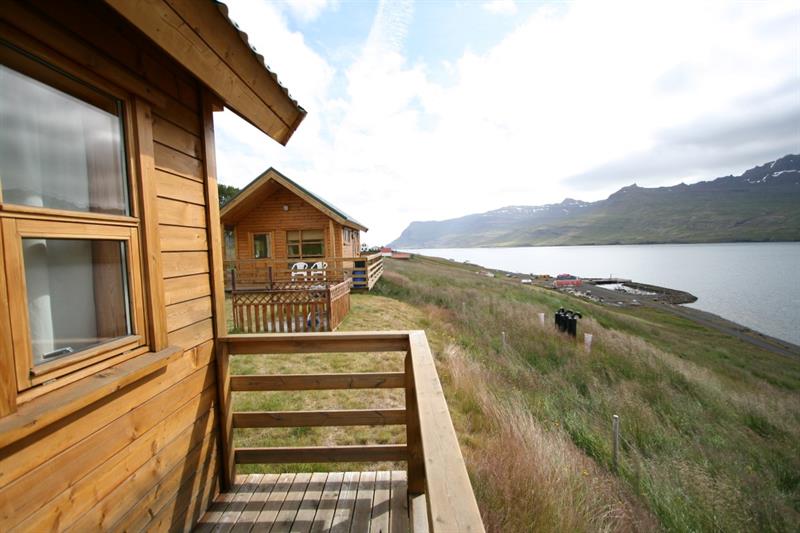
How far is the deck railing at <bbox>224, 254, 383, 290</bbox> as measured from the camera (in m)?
14.7

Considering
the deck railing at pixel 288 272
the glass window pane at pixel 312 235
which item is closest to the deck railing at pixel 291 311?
the deck railing at pixel 288 272

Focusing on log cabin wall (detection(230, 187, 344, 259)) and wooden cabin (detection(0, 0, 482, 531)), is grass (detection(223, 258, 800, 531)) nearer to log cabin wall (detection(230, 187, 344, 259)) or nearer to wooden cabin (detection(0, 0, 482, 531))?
wooden cabin (detection(0, 0, 482, 531))

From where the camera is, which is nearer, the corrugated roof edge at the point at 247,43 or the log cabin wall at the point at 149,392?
the log cabin wall at the point at 149,392

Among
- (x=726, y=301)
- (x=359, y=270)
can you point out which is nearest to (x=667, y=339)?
(x=359, y=270)

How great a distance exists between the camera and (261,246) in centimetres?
1599

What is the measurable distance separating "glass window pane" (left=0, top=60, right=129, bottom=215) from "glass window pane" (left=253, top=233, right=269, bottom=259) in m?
14.8

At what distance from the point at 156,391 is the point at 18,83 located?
1577 millimetres

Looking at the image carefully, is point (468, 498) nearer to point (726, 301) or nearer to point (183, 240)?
point (183, 240)

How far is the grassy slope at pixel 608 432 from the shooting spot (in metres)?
3.28

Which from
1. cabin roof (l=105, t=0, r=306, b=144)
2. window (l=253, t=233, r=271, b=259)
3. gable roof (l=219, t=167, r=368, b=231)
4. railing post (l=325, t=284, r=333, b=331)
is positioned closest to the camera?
cabin roof (l=105, t=0, r=306, b=144)

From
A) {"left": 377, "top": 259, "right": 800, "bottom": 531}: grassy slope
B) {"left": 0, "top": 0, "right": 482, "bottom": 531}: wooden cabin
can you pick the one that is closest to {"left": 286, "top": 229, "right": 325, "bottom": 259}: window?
{"left": 377, "top": 259, "right": 800, "bottom": 531}: grassy slope

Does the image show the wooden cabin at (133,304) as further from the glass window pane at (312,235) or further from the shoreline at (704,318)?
the shoreline at (704,318)

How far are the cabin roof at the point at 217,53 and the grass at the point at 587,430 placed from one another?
10.6 feet

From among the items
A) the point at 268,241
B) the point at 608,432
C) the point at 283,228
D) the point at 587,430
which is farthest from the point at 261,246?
the point at 608,432
